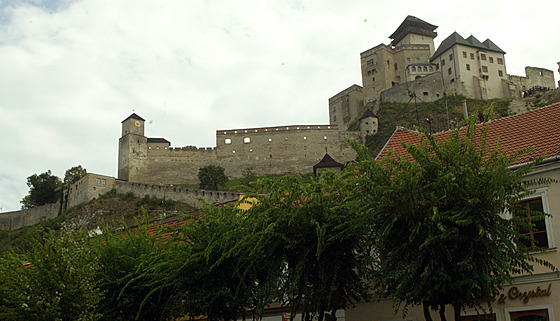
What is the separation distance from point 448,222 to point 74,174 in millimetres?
78272

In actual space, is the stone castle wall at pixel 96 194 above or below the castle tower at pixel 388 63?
below

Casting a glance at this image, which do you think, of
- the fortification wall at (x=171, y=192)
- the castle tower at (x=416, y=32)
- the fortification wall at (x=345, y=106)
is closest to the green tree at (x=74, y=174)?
the fortification wall at (x=171, y=192)

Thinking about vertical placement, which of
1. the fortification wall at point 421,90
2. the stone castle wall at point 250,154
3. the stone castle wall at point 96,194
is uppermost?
the fortification wall at point 421,90

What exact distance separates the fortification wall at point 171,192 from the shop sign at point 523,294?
169ft

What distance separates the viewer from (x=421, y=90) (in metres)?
81.6

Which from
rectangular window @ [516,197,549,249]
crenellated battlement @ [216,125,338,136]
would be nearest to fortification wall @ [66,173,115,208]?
crenellated battlement @ [216,125,338,136]

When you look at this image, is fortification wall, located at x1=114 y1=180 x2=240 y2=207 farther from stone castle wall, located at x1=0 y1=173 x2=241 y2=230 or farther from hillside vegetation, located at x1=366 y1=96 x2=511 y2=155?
hillside vegetation, located at x1=366 y1=96 x2=511 y2=155

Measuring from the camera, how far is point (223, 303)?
47.8ft

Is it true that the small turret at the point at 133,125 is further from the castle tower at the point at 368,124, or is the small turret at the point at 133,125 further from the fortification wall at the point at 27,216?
the castle tower at the point at 368,124

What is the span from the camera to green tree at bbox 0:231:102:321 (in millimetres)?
13789

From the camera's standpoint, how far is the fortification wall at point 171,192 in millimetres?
65812

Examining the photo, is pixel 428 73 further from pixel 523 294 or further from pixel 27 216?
pixel 523 294

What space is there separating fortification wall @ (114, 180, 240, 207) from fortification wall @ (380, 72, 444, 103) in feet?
104

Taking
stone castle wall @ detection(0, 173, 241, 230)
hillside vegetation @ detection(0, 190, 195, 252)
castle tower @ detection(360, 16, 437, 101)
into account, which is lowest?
hillside vegetation @ detection(0, 190, 195, 252)
